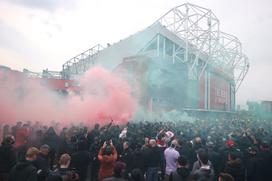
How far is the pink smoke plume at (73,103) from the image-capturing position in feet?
71.7

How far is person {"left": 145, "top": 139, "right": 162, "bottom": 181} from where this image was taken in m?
7.82

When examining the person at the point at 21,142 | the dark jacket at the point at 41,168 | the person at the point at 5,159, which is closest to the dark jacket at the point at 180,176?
the dark jacket at the point at 41,168

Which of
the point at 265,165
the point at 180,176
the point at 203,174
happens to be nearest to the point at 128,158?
the point at 180,176

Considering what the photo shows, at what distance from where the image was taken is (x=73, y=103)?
89.4 ft

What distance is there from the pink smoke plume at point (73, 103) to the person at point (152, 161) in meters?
14.6

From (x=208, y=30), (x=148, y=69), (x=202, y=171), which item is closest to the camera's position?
(x=202, y=171)

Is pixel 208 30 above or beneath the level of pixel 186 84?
above

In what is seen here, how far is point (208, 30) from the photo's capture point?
145ft

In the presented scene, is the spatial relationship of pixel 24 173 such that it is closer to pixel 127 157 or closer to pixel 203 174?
pixel 203 174

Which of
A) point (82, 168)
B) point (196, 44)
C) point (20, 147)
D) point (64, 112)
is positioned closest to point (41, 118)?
point (64, 112)

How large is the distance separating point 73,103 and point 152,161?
20.4 metres

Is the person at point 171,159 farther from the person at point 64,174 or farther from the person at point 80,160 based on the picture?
the person at point 64,174

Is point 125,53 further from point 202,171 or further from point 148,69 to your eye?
point 202,171

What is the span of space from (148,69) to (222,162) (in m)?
25.7
